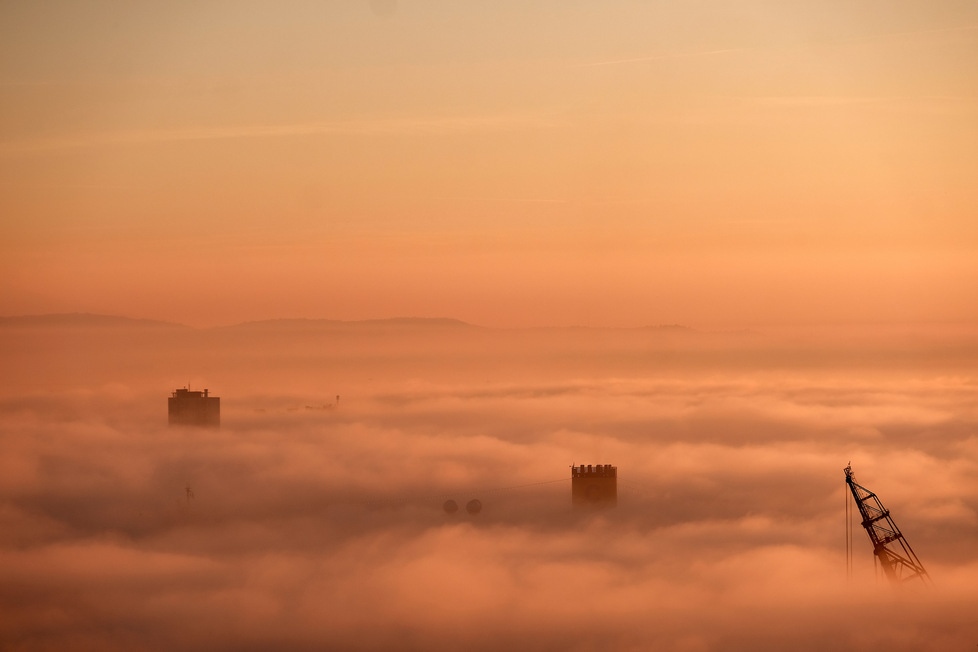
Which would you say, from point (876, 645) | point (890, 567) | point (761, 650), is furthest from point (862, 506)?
point (761, 650)

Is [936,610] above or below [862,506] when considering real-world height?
below

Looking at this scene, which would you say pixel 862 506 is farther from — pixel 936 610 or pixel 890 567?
pixel 936 610

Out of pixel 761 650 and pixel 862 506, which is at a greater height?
pixel 862 506

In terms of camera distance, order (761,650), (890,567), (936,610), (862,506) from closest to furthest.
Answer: (862,506) < (890,567) < (936,610) < (761,650)

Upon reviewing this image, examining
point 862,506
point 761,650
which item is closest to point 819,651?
point 761,650

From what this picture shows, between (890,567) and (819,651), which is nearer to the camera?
(890,567)

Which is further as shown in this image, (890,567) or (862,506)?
(890,567)

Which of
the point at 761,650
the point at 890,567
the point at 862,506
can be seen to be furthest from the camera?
the point at 761,650

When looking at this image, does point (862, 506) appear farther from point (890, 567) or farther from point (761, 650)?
point (761, 650)
